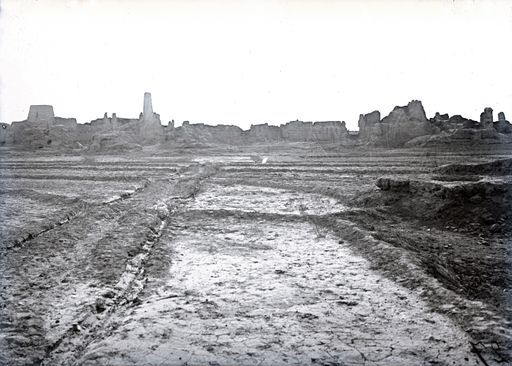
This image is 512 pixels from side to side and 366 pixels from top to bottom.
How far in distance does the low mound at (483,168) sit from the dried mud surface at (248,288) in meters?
3.74

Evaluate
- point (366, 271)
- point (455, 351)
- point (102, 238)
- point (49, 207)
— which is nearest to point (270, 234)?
point (366, 271)

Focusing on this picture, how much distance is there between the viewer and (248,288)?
3393 millimetres

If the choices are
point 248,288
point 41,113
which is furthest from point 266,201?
point 41,113

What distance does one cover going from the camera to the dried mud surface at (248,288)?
2.34m

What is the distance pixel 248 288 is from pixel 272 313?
556 millimetres

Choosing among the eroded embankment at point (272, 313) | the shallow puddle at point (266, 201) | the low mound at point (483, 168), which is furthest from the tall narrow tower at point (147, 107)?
the eroded embankment at point (272, 313)

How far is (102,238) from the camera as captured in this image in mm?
4871

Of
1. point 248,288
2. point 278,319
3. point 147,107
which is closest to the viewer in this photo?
point 278,319

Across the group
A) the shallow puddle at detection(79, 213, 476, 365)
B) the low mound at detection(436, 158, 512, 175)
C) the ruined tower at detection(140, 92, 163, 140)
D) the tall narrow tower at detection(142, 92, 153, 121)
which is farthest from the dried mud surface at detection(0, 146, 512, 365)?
the tall narrow tower at detection(142, 92, 153, 121)

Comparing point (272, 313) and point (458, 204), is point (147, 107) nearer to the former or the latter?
point (458, 204)

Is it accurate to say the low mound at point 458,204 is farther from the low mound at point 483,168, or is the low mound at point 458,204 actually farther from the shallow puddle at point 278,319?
the low mound at point 483,168

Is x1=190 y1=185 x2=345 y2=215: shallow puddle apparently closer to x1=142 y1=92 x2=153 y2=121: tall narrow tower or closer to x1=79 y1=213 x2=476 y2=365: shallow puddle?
x1=79 y1=213 x2=476 y2=365: shallow puddle

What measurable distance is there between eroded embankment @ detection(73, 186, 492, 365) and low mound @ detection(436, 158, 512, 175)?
537 centimetres

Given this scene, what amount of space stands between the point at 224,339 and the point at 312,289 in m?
1.13
